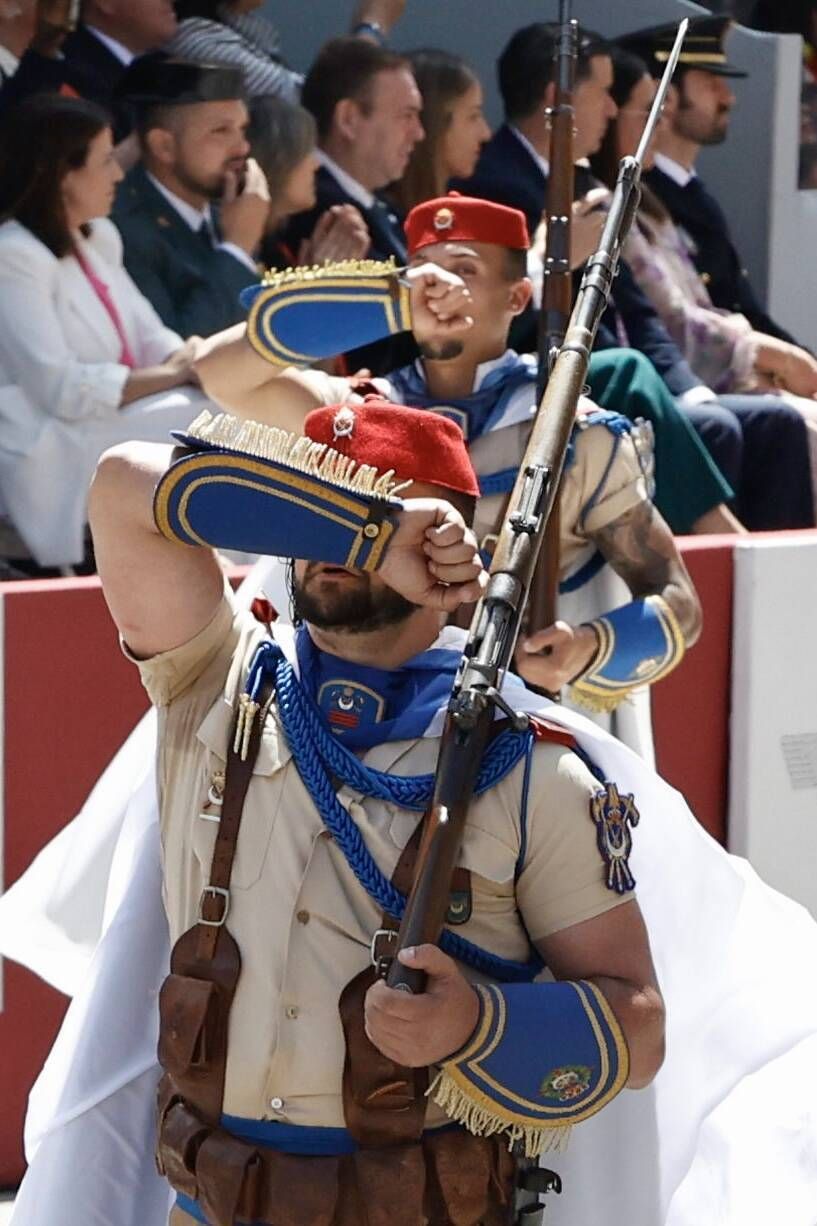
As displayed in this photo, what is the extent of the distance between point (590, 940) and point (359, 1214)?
1.37ft

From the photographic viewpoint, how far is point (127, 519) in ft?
8.20

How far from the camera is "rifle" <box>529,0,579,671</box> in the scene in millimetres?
3729

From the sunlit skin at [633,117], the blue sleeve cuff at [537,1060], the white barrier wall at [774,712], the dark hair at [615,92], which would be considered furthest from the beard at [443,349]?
the sunlit skin at [633,117]

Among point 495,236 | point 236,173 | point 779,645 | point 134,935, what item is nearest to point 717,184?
point 236,173

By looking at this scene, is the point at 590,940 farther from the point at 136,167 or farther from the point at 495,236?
the point at 136,167

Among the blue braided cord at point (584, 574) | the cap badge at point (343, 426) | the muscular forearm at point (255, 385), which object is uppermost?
the cap badge at point (343, 426)

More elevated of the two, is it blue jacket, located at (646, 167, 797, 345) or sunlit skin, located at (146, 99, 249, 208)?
sunlit skin, located at (146, 99, 249, 208)

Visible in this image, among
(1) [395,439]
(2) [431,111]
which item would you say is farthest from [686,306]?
(1) [395,439]

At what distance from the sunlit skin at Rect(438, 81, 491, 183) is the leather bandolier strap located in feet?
17.0

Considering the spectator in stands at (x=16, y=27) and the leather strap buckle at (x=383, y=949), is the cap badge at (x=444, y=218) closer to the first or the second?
the leather strap buckle at (x=383, y=949)

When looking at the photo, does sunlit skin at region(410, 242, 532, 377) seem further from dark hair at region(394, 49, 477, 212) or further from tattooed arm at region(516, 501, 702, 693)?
dark hair at region(394, 49, 477, 212)

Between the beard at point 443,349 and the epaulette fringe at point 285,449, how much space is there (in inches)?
69.5

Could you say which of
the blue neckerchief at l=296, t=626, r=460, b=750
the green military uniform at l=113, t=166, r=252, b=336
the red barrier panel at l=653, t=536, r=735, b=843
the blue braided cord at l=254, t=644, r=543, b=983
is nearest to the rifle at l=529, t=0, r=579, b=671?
the blue neckerchief at l=296, t=626, r=460, b=750

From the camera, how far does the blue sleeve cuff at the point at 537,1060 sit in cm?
237
